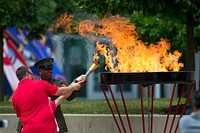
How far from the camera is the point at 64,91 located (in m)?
8.84

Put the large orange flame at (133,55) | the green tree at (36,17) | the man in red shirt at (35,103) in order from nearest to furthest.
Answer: the man in red shirt at (35,103), the large orange flame at (133,55), the green tree at (36,17)

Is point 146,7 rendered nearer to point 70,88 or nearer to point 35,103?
point 70,88

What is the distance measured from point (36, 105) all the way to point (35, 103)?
0.03 m

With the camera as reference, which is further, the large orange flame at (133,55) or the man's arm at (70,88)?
the large orange flame at (133,55)

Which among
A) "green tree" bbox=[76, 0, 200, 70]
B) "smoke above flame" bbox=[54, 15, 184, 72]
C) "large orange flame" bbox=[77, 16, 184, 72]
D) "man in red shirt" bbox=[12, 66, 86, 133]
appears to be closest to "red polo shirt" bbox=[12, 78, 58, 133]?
"man in red shirt" bbox=[12, 66, 86, 133]

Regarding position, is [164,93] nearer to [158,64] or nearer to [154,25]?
[154,25]

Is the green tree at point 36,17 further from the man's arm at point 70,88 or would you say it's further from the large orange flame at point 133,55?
the man's arm at point 70,88

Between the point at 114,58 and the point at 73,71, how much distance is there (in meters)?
22.4

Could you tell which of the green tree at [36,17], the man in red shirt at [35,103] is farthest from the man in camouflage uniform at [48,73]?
the green tree at [36,17]

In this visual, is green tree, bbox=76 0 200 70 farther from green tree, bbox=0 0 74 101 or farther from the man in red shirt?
the man in red shirt

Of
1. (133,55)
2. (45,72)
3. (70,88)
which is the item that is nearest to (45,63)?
(45,72)

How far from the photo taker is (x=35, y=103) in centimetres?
873

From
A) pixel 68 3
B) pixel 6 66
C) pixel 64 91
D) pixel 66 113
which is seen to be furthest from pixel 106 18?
pixel 6 66

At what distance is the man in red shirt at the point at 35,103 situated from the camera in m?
8.72
